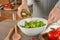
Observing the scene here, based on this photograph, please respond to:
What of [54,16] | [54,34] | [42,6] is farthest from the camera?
[42,6]

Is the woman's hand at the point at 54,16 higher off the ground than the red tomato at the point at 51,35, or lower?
higher

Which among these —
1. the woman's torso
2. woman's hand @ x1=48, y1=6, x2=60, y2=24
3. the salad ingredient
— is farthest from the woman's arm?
the woman's torso

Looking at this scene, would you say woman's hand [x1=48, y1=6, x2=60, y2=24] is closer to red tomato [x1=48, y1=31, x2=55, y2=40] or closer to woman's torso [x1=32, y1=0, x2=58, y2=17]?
red tomato [x1=48, y1=31, x2=55, y2=40]

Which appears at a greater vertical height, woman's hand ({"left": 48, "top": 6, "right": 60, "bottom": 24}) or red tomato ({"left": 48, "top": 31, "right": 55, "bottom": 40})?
woman's hand ({"left": 48, "top": 6, "right": 60, "bottom": 24})

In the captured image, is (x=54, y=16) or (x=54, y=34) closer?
(x=54, y=34)

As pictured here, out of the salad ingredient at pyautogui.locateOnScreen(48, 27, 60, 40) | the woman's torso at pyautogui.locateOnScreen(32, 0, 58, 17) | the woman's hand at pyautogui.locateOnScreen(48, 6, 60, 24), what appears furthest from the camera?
the woman's torso at pyautogui.locateOnScreen(32, 0, 58, 17)

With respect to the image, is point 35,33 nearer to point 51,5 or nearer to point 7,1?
point 51,5

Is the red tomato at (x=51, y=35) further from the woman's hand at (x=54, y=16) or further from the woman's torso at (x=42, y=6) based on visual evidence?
the woman's torso at (x=42, y=6)

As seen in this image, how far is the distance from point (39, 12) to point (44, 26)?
87 centimetres

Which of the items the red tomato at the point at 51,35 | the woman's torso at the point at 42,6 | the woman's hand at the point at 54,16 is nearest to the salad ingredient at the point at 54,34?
the red tomato at the point at 51,35

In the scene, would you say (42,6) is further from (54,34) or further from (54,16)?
(54,34)

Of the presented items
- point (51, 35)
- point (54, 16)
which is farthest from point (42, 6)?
point (51, 35)

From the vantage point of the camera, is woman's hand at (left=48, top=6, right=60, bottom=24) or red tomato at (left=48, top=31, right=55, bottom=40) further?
woman's hand at (left=48, top=6, right=60, bottom=24)

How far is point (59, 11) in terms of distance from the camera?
1382mm
